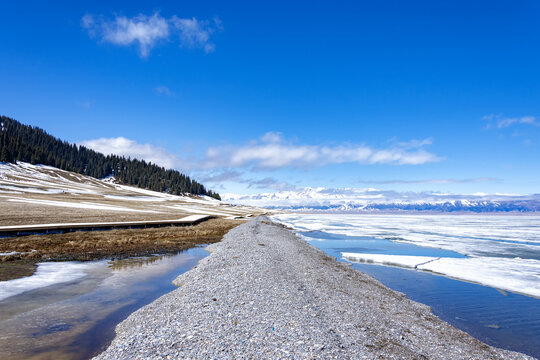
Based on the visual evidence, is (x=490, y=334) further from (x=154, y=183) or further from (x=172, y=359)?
(x=154, y=183)

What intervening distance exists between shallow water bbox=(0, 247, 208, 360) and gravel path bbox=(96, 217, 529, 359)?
42.4 inches

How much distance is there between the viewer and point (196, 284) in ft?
46.7

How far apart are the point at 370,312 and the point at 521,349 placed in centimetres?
492

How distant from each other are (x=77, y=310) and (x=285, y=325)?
8.60 metres

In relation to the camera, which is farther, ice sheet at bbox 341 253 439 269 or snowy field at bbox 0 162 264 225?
snowy field at bbox 0 162 264 225

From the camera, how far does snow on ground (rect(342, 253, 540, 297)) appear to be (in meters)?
17.8

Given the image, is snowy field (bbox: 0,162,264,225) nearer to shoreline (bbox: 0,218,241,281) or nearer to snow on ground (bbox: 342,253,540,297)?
shoreline (bbox: 0,218,241,281)

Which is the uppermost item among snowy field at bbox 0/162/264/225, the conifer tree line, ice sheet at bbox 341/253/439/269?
the conifer tree line

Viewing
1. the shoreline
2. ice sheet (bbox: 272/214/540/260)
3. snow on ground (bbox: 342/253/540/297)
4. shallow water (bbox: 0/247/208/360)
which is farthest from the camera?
ice sheet (bbox: 272/214/540/260)

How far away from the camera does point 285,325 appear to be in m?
9.09

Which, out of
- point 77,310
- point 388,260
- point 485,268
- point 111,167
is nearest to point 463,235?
point 485,268

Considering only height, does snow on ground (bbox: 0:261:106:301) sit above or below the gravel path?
below

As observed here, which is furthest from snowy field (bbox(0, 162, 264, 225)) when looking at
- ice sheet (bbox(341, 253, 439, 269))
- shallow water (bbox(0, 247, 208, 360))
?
ice sheet (bbox(341, 253, 439, 269))

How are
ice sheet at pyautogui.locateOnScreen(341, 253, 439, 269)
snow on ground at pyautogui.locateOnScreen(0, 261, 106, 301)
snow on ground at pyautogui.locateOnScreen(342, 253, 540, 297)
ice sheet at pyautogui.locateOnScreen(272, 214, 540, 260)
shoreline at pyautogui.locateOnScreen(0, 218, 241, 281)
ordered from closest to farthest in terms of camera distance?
snow on ground at pyautogui.locateOnScreen(0, 261, 106, 301)
snow on ground at pyautogui.locateOnScreen(342, 253, 540, 297)
shoreline at pyautogui.locateOnScreen(0, 218, 241, 281)
ice sheet at pyautogui.locateOnScreen(341, 253, 439, 269)
ice sheet at pyautogui.locateOnScreen(272, 214, 540, 260)
